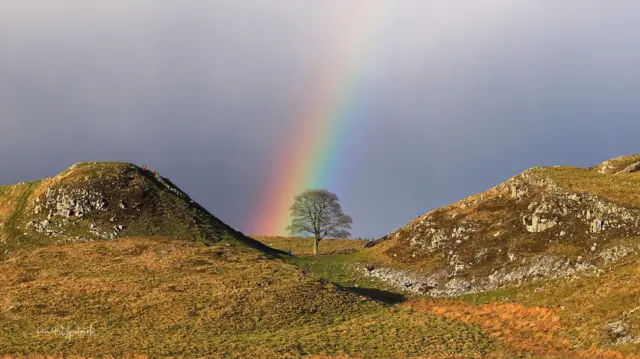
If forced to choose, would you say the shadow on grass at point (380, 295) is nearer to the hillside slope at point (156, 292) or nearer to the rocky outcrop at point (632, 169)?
the hillside slope at point (156, 292)

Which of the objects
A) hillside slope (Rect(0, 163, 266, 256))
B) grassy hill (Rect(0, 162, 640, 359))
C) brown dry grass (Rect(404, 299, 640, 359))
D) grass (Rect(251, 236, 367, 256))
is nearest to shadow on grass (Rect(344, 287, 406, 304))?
grassy hill (Rect(0, 162, 640, 359))

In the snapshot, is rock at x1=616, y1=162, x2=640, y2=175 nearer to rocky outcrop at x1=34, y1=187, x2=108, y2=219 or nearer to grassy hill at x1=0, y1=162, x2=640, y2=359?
grassy hill at x1=0, y1=162, x2=640, y2=359

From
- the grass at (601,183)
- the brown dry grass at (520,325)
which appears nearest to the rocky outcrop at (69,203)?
the brown dry grass at (520,325)

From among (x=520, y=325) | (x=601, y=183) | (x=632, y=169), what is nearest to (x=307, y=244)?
(x=601, y=183)

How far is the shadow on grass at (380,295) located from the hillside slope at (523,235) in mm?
2865

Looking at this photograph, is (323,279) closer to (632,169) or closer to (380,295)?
(380,295)

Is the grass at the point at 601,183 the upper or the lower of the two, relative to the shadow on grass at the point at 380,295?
upper

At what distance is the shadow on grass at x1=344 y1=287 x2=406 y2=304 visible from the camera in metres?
66.2

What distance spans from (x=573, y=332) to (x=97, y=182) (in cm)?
7652

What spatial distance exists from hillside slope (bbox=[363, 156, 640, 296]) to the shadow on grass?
287 cm

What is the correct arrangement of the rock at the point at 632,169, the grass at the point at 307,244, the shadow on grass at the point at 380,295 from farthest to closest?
the grass at the point at 307,244 < the rock at the point at 632,169 < the shadow on grass at the point at 380,295

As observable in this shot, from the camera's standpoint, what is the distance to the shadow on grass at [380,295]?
217 feet

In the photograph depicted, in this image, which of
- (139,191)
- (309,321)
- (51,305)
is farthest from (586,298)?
(139,191)

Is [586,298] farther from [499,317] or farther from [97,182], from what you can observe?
[97,182]
